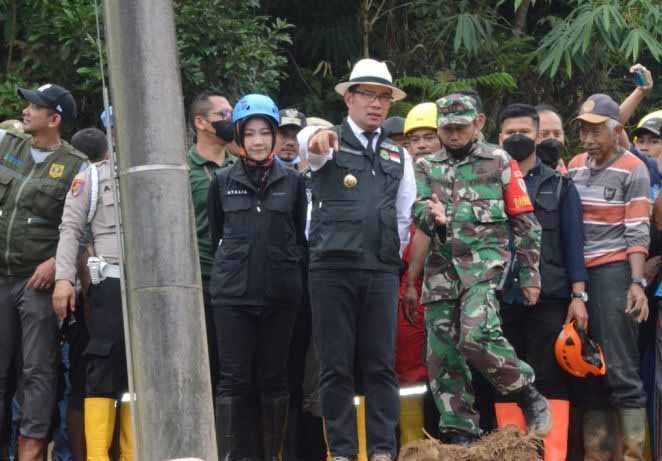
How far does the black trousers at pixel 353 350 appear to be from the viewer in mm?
8625

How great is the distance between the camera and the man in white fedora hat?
340 inches

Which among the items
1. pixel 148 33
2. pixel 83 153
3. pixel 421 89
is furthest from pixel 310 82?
pixel 148 33

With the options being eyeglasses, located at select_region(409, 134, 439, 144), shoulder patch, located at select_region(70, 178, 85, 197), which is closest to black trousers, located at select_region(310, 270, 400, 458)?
shoulder patch, located at select_region(70, 178, 85, 197)

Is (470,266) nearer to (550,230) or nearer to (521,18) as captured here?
(550,230)

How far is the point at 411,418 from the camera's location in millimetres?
9836

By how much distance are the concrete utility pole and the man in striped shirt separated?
424 cm

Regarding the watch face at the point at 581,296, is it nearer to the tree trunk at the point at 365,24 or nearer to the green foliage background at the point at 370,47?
the green foliage background at the point at 370,47

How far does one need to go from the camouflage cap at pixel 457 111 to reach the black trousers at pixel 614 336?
144 centimetres

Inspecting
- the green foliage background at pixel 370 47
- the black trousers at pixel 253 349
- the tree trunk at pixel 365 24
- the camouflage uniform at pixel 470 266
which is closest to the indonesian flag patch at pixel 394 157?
the camouflage uniform at pixel 470 266

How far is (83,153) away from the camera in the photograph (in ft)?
33.7

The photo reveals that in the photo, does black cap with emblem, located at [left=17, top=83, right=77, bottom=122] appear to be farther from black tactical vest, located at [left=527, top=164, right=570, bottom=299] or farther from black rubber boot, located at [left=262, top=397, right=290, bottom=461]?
black tactical vest, located at [left=527, top=164, right=570, bottom=299]

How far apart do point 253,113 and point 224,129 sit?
31.4 inches

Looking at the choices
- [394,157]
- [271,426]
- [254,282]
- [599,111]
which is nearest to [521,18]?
[599,111]

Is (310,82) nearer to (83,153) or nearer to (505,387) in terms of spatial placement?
(83,153)
